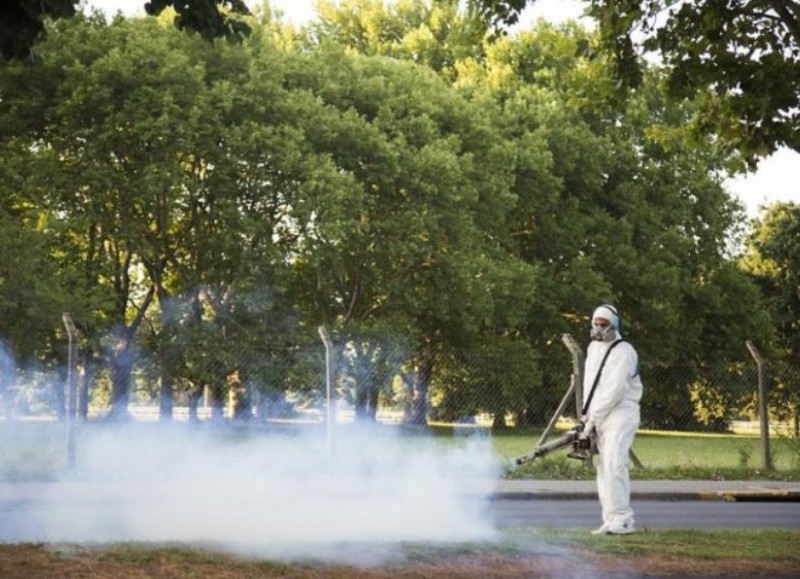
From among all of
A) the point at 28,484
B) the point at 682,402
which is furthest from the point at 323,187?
the point at 28,484

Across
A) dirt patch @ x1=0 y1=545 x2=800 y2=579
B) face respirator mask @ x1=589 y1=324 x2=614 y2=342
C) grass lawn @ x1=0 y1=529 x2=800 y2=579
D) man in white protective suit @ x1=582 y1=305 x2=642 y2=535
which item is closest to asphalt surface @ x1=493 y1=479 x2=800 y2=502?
man in white protective suit @ x1=582 y1=305 x2=642 y2=535

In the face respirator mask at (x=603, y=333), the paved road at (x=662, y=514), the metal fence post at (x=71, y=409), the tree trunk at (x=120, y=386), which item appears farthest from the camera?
the tree trunk at (x=120, y=386)

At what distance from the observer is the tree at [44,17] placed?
1122 cm

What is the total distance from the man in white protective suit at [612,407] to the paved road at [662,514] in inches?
33.9

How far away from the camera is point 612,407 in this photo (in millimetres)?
12695

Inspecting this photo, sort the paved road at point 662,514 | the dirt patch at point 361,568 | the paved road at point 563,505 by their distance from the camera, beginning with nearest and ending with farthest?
the dirt patch at point 361,568, the paved road at point 563,505, the paved road at point 662,514

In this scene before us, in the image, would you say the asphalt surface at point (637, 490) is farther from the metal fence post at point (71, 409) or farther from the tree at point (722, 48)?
the tree at point (722, 48)

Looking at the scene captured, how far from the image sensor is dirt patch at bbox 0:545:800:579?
359 inches

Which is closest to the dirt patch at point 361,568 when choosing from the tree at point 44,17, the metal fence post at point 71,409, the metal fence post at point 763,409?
the tree at point 44,17

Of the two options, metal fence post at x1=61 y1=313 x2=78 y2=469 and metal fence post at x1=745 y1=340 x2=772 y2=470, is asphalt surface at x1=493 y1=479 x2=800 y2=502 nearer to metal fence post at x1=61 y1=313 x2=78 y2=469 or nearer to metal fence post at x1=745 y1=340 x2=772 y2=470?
metal fence post at x1=745 y1=340 x2=772 y2=470

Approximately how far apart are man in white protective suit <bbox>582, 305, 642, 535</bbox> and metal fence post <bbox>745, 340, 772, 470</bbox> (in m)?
10.1

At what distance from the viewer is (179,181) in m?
41.0

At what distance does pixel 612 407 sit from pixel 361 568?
3.98 meters

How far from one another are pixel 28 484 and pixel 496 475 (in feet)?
24.7
